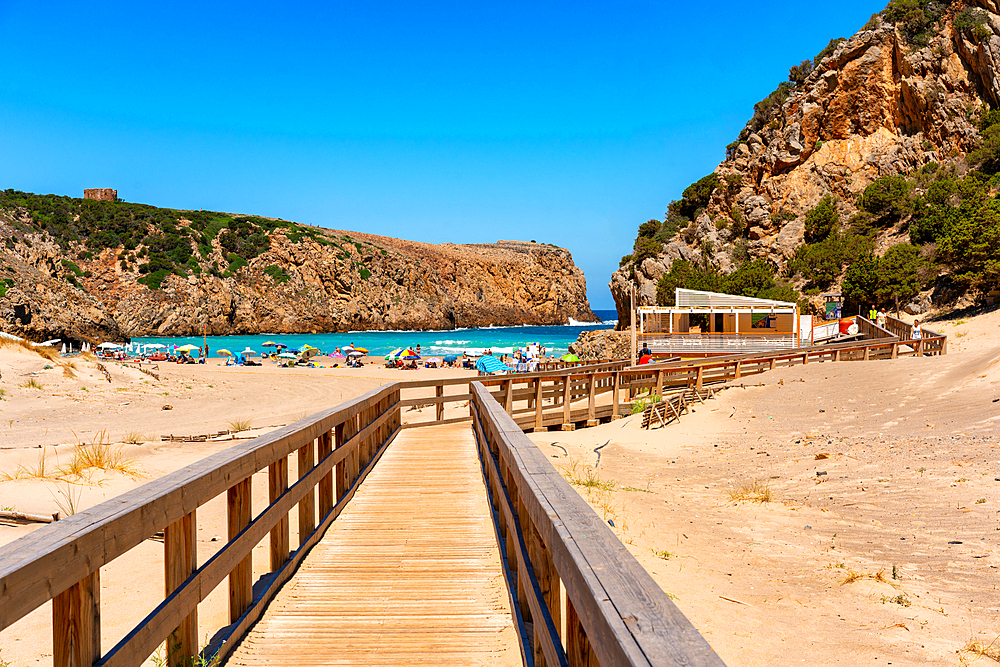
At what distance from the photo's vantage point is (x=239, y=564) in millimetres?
3551

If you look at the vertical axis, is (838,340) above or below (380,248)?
below

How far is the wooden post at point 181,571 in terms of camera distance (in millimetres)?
2807

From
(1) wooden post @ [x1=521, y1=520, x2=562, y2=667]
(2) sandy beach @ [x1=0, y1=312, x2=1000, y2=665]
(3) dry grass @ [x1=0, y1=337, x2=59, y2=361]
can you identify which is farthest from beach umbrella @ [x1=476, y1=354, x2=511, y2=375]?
(1) wooden post @ [x1=521, y1=520, x2=562, y2=667]

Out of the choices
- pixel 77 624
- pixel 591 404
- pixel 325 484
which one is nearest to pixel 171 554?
pixel 77 624

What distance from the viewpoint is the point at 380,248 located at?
421 feet

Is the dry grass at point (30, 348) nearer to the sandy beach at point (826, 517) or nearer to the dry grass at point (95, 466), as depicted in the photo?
the dry grass at point (95, 466)

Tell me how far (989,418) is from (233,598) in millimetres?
11649

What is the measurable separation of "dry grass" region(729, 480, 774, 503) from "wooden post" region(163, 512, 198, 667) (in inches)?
279

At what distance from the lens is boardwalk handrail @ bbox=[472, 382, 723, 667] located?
1495mm

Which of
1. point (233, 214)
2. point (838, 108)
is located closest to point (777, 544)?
point (838, 108)

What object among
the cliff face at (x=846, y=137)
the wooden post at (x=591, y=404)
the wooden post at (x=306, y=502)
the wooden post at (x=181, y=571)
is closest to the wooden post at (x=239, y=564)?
the wooden post at (x=181, y=571)

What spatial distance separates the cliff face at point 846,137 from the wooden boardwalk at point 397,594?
181 ft

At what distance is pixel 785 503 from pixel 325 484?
228 inches

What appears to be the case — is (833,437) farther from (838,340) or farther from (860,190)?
(860,190)
